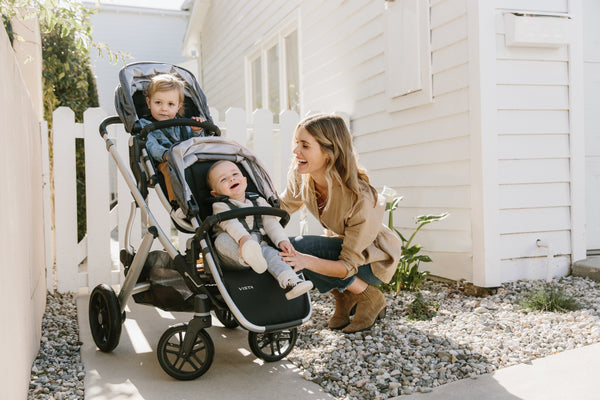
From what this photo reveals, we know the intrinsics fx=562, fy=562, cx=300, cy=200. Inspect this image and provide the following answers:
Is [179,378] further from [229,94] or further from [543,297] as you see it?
[229,94]

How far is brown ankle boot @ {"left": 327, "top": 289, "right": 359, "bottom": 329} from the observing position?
139 inches

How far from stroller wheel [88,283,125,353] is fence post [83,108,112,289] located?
63.6 inches

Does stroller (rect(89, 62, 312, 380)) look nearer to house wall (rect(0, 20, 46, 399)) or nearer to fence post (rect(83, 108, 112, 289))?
house wall (rect(0, 20, 46, 399))

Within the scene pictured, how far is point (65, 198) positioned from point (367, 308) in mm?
2755

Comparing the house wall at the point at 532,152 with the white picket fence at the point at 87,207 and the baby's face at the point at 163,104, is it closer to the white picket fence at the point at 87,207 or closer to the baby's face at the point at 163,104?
the white picket fence at the point at 87,207

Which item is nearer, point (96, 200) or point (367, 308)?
point (367, 308)

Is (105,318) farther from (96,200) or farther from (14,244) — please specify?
(96,200)

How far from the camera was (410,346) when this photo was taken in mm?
3086

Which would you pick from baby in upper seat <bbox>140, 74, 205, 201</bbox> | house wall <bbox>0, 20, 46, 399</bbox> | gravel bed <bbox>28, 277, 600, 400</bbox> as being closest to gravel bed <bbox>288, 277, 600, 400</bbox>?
gravel bed <bbox>28, 277, 600, 400</bbox>

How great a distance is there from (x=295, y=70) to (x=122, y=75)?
16.6 ft

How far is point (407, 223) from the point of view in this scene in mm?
Result: 5184

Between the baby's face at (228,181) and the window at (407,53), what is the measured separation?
2206 millimetres

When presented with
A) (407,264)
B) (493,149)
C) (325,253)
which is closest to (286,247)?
(325,253)

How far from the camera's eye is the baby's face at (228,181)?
3.08m
